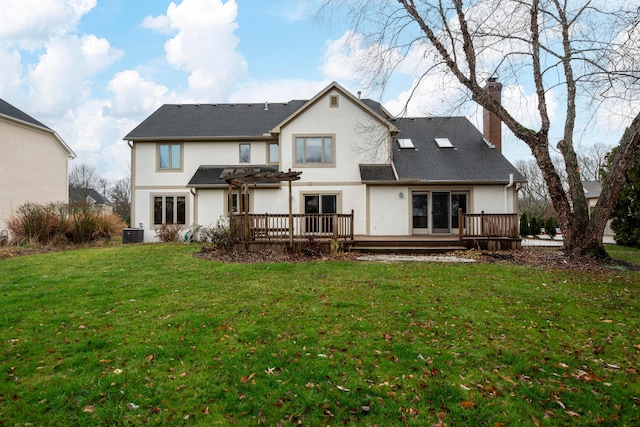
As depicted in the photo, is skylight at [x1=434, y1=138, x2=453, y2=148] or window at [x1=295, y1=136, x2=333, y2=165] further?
skylight at [x1=434, y1=138, x2=453, y2=148]

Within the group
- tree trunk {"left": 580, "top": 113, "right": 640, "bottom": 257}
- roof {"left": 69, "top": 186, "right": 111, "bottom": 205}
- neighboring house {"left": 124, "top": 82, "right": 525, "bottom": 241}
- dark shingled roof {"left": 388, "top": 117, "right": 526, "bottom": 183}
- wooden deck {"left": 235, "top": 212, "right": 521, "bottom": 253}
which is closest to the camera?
tree trunk {"left": 580, "top": 113, "right": 640, "bottom": 257}

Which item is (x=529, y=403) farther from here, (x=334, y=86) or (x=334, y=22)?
(x=334, y=86)

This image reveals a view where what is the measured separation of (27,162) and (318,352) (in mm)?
21539

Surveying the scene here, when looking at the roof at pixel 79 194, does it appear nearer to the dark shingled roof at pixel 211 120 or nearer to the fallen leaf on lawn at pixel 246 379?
the dark shingled roof at pixel 211 120

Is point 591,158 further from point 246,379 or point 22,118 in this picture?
point 22,118

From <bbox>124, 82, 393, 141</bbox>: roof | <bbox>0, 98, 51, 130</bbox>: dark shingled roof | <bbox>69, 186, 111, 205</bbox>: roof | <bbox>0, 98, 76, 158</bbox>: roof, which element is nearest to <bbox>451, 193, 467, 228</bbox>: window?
<bbox>124, 82, 393, 141</bbox>: roof

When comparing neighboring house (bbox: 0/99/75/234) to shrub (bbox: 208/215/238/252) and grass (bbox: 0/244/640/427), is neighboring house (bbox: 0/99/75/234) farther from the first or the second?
grass (bbox: 0/244/640/427)

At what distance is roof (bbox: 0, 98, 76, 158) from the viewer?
17053 mm

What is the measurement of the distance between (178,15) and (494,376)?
1490 cm

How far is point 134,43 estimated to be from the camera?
47.2ft

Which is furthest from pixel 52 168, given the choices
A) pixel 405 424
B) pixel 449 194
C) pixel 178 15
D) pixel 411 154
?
A: pixel 405 424

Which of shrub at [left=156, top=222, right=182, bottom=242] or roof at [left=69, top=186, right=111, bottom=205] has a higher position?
roof at [left=69, top=186, right=111, bottom=205]

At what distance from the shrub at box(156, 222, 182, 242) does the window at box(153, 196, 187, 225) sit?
1.74ft

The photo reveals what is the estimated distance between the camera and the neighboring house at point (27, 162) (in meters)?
16.7
